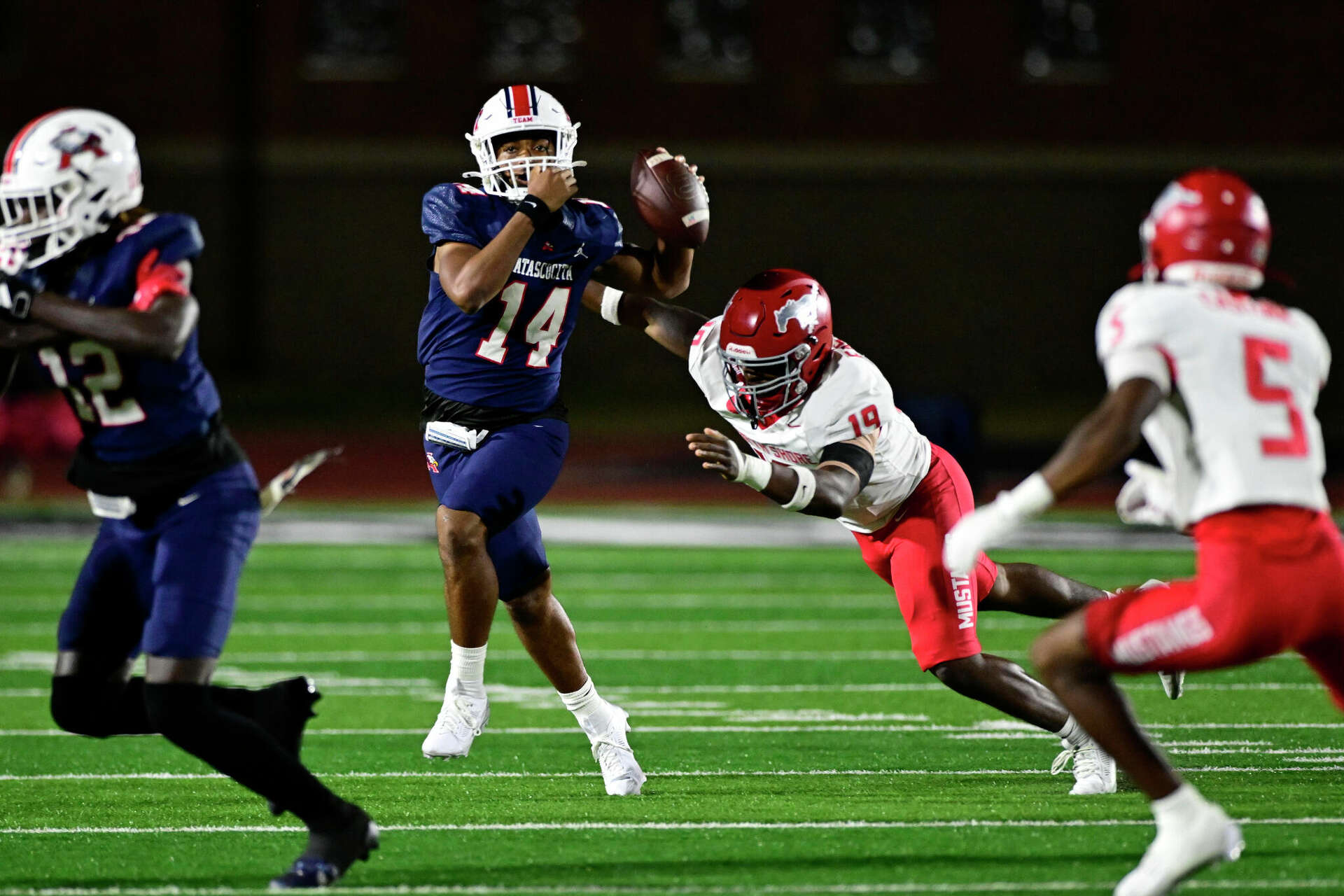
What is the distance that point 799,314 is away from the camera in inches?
188

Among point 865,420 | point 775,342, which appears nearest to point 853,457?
point 865,420

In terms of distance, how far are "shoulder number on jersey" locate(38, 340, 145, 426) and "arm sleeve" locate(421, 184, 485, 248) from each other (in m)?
1.27

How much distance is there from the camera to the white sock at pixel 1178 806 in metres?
3.40

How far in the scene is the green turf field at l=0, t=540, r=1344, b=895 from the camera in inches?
155

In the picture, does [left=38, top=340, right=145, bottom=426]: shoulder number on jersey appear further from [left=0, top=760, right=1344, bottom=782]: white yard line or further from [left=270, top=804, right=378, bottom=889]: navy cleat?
[left=0, top=760, right=1344, bottom=782]: white yard line

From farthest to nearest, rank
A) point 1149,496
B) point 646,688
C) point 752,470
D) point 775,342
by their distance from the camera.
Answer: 1. point 646,688
2. point 775,342
3. point 752,470
4. point 1149,496

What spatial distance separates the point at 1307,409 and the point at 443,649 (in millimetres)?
5261

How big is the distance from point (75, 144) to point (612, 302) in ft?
6.59

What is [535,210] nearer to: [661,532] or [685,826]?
[685,826]

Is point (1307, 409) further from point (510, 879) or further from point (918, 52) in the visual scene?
point (918, 52)

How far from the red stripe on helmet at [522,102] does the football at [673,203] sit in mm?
440

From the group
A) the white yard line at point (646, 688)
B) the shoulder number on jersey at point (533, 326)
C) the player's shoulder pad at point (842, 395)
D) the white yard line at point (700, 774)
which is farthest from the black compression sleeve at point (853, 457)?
the white yard line at point (646, 688)

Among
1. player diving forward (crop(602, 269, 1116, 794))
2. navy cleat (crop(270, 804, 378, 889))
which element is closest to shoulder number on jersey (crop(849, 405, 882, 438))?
player diving forward (crop(602, 269, 1116, 794))

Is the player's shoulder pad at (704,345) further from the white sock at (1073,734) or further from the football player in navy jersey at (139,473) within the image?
the football player in navy jersey at (139,473)
